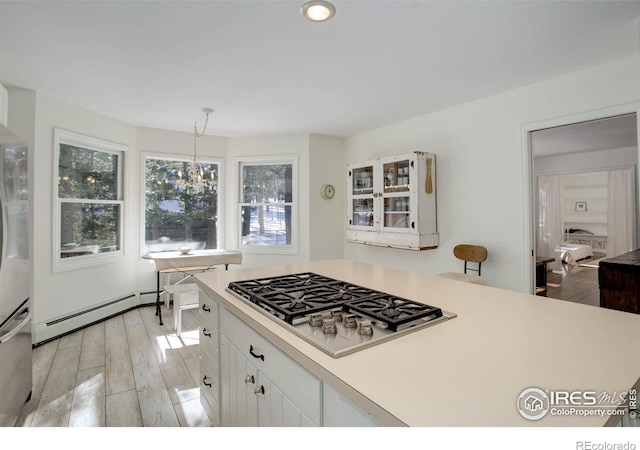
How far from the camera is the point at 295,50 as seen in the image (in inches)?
90.3

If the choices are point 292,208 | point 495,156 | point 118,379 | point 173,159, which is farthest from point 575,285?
point 173,159

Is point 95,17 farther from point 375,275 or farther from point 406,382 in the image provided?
point 406,382

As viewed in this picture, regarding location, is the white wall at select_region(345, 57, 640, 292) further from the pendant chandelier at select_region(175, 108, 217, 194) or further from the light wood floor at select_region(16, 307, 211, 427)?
the light wood floor at select_region(16, 307, 211, 427)

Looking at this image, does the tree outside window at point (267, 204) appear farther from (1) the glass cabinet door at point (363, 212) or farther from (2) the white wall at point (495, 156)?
(2) the white wall at point (495, 156)

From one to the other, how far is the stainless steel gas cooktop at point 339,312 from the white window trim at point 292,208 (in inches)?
119

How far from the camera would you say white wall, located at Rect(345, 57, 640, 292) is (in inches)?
102

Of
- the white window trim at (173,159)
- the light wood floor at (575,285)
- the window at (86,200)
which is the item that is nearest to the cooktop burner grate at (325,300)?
the window at (86,200)

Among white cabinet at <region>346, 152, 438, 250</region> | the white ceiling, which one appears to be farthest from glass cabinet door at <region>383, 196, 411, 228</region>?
the white ceiling

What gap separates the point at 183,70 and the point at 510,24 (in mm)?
2333

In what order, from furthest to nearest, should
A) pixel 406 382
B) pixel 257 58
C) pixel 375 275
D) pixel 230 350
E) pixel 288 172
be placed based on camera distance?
pixel 288 172, pixel 257 58, pixel 375 275, pixel 230 350, pixel 406 382

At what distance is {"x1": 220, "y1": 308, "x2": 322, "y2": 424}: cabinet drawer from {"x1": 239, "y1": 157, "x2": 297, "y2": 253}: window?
3.31 meters

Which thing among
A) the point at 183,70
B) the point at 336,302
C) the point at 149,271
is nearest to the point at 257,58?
the point at 183,70
